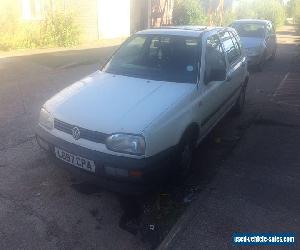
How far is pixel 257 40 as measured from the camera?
12484 millimetres

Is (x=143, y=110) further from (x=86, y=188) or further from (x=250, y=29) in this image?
(x=250, y=29)

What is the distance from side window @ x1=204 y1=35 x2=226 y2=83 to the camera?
4.83m

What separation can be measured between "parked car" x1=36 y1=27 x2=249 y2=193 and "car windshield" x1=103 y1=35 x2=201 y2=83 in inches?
0.5

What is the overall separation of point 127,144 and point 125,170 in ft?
0.86

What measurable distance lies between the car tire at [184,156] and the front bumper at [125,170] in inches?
15.4

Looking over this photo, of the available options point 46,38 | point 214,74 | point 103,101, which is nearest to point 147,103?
point 103,101

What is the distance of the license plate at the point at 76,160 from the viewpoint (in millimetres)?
3691

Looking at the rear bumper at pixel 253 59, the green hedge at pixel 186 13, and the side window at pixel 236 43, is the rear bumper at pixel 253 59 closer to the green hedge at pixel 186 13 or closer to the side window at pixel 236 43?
the side window at pixel 236 43

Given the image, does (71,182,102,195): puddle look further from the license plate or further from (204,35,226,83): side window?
(204,35,226,83): side window

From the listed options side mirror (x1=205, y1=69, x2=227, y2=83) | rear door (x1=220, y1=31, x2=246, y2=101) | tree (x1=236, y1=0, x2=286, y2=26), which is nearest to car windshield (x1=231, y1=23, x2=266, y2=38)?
rear door (x1=220, y1=31, x2=246, y2=101)

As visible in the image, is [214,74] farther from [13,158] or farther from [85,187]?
[13,158]

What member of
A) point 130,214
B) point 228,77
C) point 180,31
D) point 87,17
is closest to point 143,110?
point 130,214

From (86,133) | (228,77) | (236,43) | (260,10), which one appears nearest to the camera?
(86,133)

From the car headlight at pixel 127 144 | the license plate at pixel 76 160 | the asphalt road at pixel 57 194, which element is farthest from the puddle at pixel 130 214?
the car headlight at pixel 127 144
